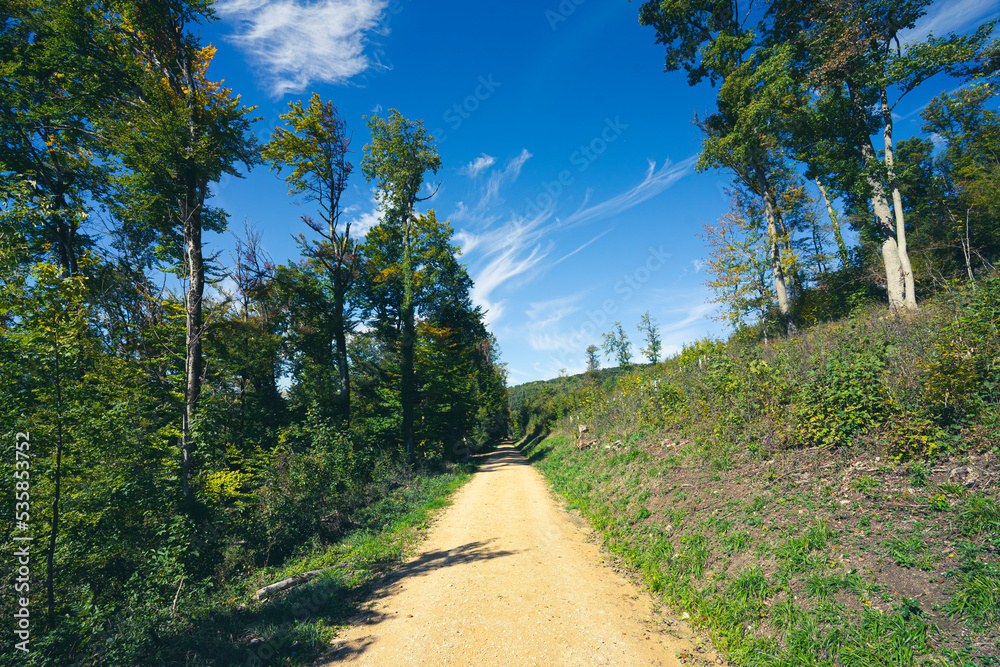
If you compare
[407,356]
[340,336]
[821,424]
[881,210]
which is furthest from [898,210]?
[340,336]

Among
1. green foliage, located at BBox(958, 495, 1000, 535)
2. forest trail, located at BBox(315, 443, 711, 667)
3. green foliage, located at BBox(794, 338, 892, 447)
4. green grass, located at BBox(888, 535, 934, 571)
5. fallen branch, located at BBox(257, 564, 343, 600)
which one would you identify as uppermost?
green foliage, located at BBox(794, 338, 892, 447)

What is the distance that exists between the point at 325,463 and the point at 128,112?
9.92 m

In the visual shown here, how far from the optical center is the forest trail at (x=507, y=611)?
13.4ft

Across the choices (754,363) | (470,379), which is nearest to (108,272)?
(470,379)

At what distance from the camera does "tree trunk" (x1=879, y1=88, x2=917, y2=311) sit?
11.2 metres

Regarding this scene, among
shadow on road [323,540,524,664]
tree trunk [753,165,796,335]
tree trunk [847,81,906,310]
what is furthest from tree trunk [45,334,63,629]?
tree trunk [753,165,796,335]

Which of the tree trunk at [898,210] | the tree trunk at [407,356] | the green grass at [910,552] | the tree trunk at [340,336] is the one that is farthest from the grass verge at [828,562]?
the tree trunk at [340,336]

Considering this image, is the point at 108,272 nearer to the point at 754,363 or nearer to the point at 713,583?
the point at 713,583

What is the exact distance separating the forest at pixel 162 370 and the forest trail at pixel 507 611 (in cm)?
142

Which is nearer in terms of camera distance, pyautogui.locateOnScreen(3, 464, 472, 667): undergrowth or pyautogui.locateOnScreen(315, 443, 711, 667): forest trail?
pyautogui.locateOnScreen(3, 464, 472, 667): undergrowth

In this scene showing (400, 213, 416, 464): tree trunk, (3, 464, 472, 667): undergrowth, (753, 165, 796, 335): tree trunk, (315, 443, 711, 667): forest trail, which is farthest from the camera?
(400, 213, 416, 464): tree trunk

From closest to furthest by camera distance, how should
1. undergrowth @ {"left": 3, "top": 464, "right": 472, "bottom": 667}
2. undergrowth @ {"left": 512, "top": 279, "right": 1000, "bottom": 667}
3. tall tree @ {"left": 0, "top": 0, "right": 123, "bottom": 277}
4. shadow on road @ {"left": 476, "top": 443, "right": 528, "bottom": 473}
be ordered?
undergrowth @ {"left": 512, "top": 279, "right": 1000, "bottom": 667} < undergrowth @ {"left": 3, "top": 464, "right": 472, "bottom": 667} < tall tree @ {"left": 0, "top": 0, "right": 123, "bottom": 277} < shadow on road @ {"left": 476, "top": 443, "right": 528, "bottom": 473}

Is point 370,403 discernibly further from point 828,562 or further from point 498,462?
point 828,562

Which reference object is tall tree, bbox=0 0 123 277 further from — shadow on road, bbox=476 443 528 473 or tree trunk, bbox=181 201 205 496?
shadow on road, bbox=476 443 528 473
